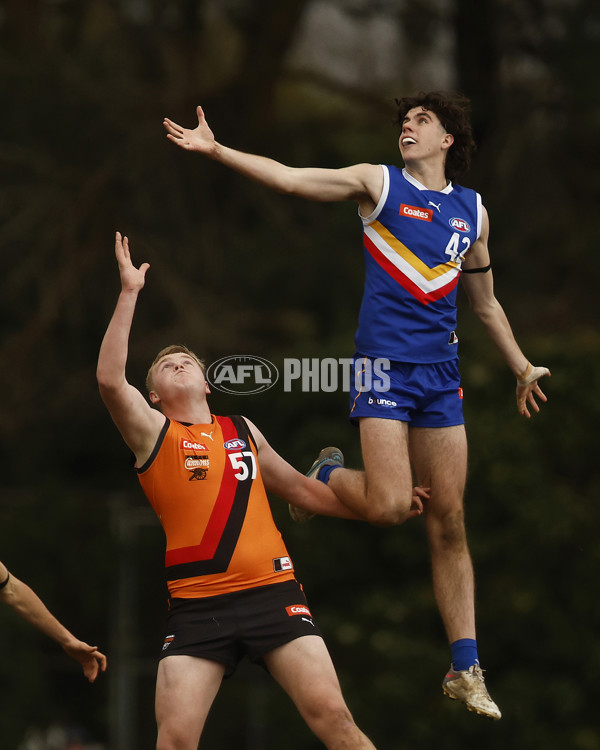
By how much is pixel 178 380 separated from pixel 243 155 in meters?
1.23

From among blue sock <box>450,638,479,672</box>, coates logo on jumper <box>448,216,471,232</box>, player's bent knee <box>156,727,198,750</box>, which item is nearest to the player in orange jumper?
player's bent knee <box>156,727,198,750</box>

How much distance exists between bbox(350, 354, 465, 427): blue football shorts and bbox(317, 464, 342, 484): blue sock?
0.37m

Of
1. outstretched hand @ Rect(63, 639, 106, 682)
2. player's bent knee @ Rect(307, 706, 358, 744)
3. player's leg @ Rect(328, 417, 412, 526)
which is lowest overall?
player's bent knee @ Rect(307, 706, 358, 744)

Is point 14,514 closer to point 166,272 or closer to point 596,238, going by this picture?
point 166,272

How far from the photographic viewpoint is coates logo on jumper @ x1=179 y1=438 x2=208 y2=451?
719cm

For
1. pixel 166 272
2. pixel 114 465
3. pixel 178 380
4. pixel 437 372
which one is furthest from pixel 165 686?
pixel 114 465

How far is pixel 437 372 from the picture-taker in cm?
772

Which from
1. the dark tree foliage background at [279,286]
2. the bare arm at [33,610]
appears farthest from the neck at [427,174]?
the dark tree foliage background at [279,286]

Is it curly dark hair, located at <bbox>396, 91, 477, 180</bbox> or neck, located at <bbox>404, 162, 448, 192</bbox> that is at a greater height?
curly dark hair, located at <bbox>396, 91, 477, 180</bbox>

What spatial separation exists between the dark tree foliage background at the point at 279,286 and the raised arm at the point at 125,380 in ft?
28.4

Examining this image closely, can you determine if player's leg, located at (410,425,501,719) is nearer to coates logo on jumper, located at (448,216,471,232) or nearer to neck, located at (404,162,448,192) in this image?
coates logo on jumper, located at (448,216,471,232)

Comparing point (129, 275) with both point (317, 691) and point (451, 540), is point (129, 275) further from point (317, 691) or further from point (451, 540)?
point (451, 540)

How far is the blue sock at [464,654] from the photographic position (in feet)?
25.3

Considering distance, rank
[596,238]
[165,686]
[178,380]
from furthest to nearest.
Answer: [596,238], [178,380], [165,686]
